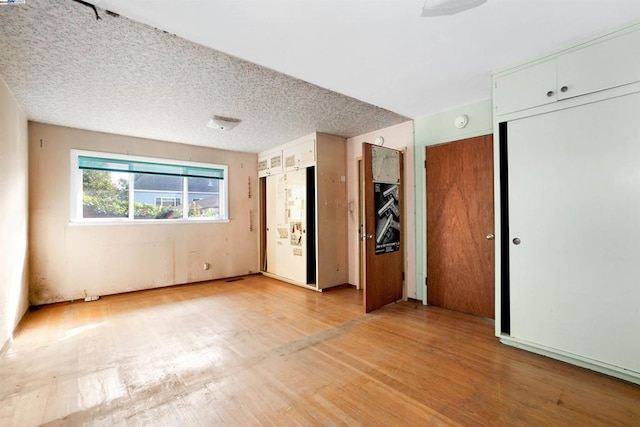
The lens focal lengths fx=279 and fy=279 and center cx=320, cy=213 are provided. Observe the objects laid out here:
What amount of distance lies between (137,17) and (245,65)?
83 cm

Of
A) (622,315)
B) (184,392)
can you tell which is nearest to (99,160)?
(184,392)

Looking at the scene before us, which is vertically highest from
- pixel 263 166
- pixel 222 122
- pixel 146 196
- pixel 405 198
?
pixel 222 122

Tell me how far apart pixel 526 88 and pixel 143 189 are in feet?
17.7

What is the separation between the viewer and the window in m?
4.32

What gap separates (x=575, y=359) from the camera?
7.25ft

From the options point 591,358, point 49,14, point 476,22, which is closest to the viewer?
point 49,14

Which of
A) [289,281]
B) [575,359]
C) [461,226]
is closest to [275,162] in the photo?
[289,281]

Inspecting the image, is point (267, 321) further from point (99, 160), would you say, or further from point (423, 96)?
point (99, 160)

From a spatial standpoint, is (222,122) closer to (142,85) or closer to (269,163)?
(142,85)

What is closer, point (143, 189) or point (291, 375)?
point (291, 375)

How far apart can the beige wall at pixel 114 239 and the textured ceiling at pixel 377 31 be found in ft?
11.1

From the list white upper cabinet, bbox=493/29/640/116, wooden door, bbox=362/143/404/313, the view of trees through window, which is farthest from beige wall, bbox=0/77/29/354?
white upper cabinet, bbox=493/29/640/116

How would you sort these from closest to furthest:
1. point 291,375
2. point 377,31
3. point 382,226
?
point 377,31 < point 291,375 < point 382,226

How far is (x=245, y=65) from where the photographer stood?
2.45 metres
